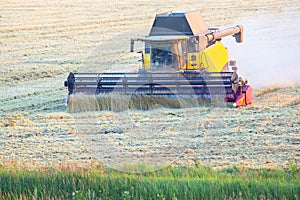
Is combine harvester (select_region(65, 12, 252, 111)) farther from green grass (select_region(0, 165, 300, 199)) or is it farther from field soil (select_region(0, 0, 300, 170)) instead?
green grass (select_region(0, 165, 300, 199))

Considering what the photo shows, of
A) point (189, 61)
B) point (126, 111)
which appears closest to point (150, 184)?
point (126, 111)

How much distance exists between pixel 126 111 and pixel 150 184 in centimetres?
563

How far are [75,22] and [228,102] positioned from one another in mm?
15089

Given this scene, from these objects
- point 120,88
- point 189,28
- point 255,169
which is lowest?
point 255,169

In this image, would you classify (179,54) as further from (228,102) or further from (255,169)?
(255,169)

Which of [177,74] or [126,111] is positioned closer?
[126,111]

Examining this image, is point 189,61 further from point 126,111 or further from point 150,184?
point 150,184

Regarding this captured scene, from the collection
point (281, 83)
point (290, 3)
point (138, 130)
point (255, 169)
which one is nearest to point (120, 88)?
point (138, 130)

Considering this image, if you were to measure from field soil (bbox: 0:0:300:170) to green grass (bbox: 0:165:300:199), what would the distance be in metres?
0.72

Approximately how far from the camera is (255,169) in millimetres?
7938

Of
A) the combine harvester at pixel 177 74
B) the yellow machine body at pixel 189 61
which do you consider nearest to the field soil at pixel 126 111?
the combine harvester at pixel 177 74

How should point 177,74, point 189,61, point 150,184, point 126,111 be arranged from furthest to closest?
point 189,61, point 177,74, point 126,111, point 150,184

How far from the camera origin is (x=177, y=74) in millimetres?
12758

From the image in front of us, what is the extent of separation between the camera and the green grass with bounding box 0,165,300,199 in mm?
6625
